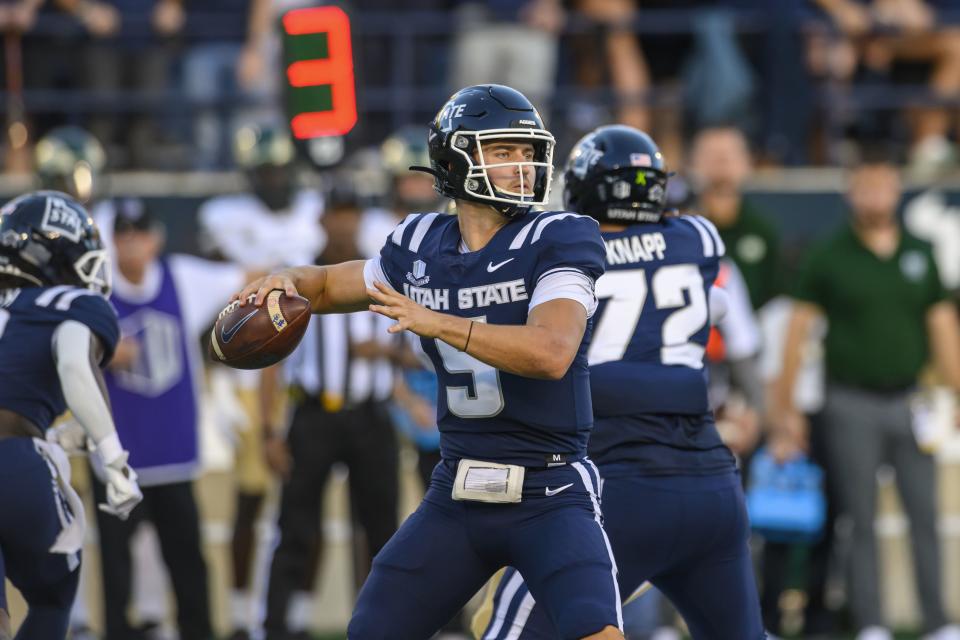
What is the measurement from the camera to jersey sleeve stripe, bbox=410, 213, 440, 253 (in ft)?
14.7

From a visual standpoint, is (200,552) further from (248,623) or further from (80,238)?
(80,238)

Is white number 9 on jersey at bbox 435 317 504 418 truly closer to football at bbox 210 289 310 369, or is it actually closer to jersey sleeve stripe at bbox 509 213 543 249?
jersey sleeve stripe at bbox 509 213 543 249

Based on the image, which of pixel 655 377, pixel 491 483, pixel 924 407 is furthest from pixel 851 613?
pixel 491 483

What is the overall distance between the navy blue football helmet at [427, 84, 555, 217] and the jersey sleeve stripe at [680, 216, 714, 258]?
87cm

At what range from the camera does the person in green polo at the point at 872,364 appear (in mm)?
7344

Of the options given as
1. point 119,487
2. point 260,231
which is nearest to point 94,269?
point 119,487

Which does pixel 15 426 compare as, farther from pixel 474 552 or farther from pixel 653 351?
pixel 653 351

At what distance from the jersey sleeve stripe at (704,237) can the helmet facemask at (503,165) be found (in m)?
0.88

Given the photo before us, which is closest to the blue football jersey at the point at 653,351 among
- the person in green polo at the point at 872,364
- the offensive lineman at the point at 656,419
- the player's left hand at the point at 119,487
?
the offensive lineman at the point at 656,419

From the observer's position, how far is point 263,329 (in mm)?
4504

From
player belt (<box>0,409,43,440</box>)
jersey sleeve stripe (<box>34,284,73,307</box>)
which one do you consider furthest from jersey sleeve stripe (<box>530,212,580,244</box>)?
player belt (<box>0,409,43,440</box>)

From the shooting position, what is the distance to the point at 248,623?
771 cm

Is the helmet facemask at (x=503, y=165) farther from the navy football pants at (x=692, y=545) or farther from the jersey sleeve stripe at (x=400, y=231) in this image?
the navy football pants at (x=692, y=545)

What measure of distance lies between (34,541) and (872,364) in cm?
408
